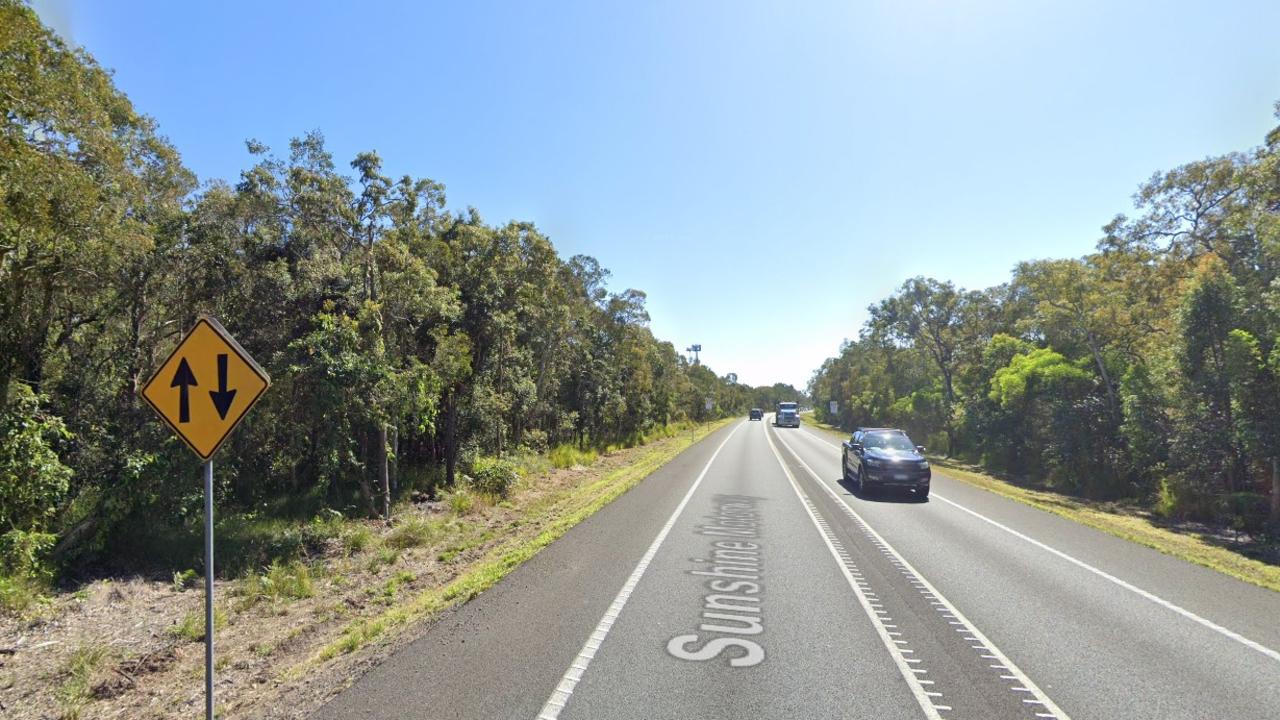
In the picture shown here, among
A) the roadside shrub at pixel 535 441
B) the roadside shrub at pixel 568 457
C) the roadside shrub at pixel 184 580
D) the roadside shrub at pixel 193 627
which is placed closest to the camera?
the roadside shrub at pixel 193 627

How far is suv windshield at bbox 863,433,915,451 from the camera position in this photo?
52.7 feet

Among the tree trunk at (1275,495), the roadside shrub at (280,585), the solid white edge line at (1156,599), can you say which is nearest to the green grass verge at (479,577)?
the roadside shrub at (280,585)

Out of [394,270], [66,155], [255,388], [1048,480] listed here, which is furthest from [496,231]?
[1048,480]

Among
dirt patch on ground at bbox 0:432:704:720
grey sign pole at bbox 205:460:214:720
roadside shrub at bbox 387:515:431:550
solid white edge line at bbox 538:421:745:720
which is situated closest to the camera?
grey sign pole at bbox 205:460:214:720

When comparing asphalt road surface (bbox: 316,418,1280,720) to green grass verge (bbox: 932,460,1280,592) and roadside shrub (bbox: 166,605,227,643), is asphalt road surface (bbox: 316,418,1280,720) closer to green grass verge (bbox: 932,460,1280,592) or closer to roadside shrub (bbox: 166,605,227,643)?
green grass verge (bbox: 932,460,1280,592)

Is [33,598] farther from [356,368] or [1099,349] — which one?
[1099,349]

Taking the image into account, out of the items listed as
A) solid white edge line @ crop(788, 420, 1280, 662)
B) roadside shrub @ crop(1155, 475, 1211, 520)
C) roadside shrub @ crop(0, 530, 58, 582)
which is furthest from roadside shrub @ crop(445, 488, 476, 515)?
roadside shrub @ crop(1155, 475, 1211, 520)

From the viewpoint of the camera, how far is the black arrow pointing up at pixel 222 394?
429cm

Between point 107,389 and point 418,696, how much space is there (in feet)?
40.9

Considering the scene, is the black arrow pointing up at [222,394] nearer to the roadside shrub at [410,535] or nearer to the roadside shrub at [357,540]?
the roadside shrub at [410,535]

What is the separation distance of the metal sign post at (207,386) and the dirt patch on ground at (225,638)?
1228mm

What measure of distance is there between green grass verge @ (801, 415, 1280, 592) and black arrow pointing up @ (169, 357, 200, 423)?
40.7ft

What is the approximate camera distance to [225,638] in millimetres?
6895

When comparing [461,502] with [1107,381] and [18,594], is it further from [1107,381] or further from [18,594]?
[1107,381]
